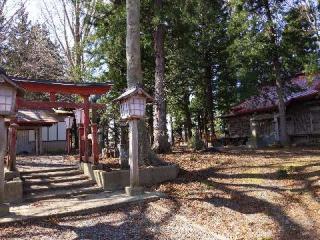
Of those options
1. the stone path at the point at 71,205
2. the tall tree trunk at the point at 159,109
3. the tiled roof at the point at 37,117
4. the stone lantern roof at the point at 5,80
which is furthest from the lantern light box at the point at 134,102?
the tiled roof at the point at 37,117

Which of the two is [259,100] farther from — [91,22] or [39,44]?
[39,44]

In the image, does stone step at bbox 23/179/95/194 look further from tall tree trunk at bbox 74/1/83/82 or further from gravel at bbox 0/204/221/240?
tall tree trunk at bbox 74/1/83/82

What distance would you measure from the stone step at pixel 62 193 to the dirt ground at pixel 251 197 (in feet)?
6.16

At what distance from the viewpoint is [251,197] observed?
30.0 feet

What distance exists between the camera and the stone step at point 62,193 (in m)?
9.79

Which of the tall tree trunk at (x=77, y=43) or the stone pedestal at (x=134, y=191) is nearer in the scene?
the stone pedestal at (x=134, y=191)

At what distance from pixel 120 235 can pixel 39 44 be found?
19.6 m

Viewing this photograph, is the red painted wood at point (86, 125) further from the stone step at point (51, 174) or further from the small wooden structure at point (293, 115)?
the small wooden structure at point (293, 115)

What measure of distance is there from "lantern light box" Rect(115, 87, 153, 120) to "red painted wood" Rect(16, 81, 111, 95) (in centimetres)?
232

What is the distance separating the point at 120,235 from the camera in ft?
23.4

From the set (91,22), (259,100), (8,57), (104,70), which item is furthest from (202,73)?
(8,57)

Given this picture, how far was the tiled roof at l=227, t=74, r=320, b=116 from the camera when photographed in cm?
2230

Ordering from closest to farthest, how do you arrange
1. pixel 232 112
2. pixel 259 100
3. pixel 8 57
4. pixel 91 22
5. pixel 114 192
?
pixel 114 192
pixel 91 22
pixel 8 57
pixel 259 100
pixel 232 112

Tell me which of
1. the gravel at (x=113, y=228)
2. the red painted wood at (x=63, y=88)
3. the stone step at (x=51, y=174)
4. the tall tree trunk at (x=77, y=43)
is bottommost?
the gravel at (x=113, y=228)
